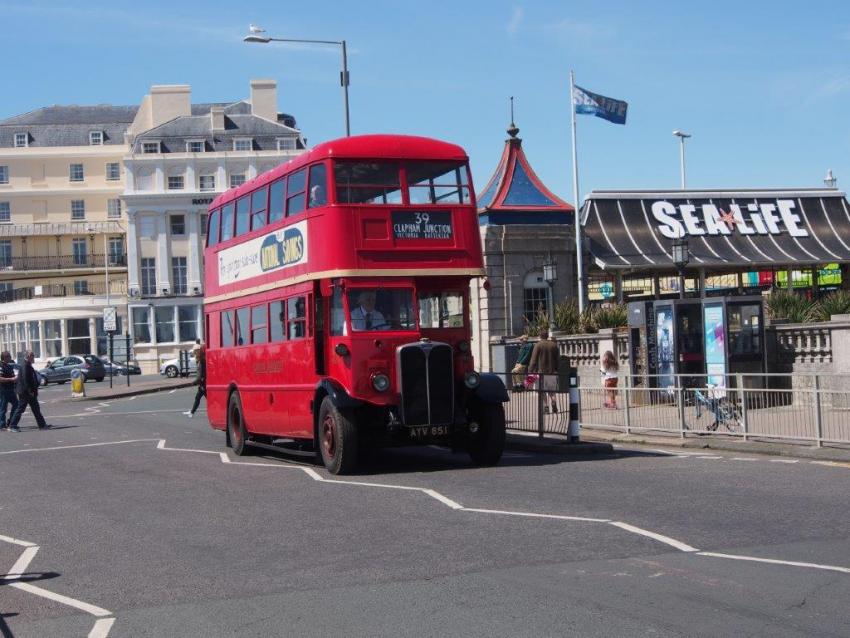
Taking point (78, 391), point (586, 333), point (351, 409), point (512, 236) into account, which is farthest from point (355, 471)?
point (78, 391)

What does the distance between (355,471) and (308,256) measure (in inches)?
118

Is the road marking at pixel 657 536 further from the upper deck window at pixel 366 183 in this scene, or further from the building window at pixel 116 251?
the building window at pixel 116 251

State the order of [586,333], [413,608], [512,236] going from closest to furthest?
[413,608], [586,333], [512,236]

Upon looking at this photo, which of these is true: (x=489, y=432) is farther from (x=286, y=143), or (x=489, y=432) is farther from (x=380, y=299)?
(x=286, y=143)

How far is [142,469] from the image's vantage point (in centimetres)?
1725

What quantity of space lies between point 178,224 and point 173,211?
1.10 metres

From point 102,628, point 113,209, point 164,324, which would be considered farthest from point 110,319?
point 113,209

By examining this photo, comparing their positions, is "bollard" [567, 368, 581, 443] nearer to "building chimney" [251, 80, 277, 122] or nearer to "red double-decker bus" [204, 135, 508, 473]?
"red double-decker bus" [204, 135, 508, 473]

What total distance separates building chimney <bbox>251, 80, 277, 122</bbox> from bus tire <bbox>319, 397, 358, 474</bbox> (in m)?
73.5

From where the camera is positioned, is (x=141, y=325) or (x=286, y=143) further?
(x=286, y=143)

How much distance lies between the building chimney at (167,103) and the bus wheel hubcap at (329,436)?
73634 millimetres

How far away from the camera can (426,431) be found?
15477mm

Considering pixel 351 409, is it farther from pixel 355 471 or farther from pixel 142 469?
pixel 142 469

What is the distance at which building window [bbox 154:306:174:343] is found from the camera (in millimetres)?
79000
